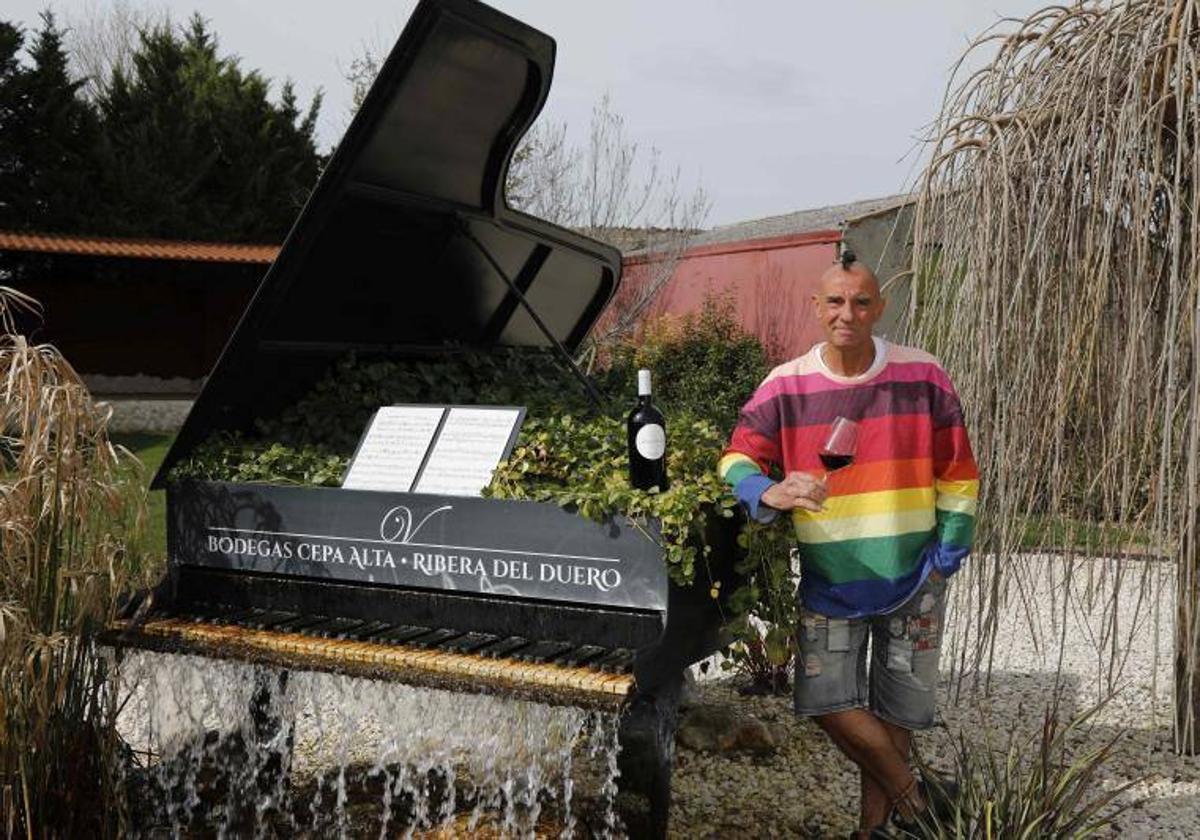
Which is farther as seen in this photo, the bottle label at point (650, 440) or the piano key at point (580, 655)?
the bottle label at point (650, 440)

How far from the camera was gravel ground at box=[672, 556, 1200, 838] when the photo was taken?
404 centimetres

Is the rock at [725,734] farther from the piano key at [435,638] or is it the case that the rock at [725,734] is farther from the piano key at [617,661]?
the piano key at [617,661]

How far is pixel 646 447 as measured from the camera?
2918 mm

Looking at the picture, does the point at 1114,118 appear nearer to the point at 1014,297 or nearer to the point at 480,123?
the point at 1014,297

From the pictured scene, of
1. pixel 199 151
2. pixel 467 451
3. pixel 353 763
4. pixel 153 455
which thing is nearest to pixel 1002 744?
pixel 353 763

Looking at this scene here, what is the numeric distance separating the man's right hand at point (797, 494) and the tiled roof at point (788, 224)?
15.8 metres

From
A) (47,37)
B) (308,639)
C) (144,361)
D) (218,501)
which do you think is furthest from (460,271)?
(47,37)

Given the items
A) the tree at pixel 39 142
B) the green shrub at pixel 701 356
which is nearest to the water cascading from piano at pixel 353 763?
the green shrub at pixel 701 356

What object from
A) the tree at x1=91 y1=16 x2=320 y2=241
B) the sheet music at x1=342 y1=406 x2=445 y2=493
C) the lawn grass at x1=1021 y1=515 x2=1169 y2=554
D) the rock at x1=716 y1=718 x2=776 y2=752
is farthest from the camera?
the tree at x1=91 y1=16 x2=320 y2=241

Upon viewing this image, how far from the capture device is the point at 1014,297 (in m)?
3.65

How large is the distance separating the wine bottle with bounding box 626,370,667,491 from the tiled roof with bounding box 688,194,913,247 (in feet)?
51.7

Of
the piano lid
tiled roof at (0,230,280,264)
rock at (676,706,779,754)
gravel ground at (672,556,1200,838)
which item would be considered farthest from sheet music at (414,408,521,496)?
tiled roof at (0,230,280,264)

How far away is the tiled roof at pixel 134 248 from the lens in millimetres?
17062

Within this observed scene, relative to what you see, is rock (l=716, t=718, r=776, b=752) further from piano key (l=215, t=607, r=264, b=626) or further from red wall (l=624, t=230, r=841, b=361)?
red wall (l=624, t=230, r=841, b=361)
